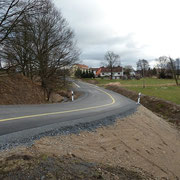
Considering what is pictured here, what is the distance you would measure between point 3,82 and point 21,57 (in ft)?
13.7

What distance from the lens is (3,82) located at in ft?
45.9

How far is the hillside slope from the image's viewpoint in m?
13.1

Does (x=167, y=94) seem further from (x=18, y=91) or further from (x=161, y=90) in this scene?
(x=18, y=91)

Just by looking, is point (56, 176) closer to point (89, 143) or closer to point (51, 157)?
point (51, 157)

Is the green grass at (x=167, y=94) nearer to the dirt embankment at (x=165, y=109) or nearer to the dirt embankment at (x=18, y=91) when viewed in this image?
the dirt embankment at (x=165, y=109)

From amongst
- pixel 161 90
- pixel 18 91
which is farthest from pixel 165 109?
pixel 18 91

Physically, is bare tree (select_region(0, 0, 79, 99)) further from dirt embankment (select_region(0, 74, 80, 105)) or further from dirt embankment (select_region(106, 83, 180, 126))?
dirt embankment (select_region(106, 83, 180, 126))

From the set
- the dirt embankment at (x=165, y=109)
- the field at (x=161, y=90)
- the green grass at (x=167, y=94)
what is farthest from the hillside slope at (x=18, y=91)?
the field at (x=161, y=90)

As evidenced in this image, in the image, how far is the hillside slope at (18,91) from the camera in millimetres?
13064

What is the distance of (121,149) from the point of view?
16.6 ft

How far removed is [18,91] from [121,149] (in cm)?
1292

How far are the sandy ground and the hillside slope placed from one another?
10.5 m

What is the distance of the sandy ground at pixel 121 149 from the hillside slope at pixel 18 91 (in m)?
10.5

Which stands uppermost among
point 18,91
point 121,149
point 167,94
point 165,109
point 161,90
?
point 18,91
